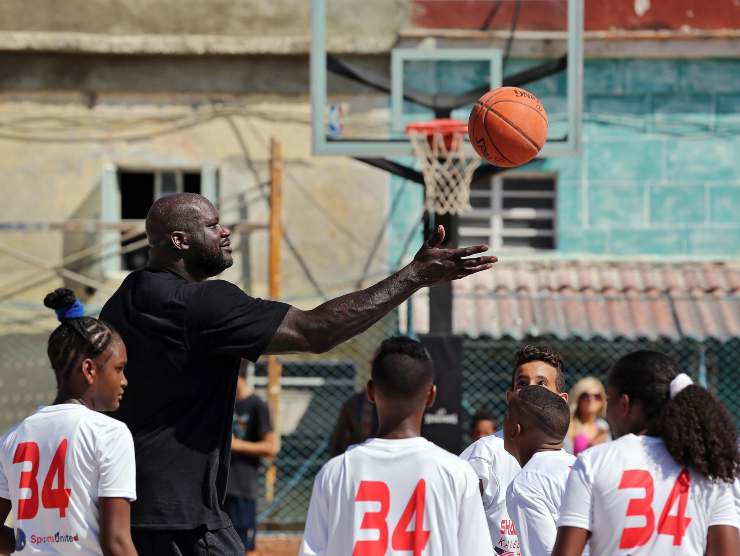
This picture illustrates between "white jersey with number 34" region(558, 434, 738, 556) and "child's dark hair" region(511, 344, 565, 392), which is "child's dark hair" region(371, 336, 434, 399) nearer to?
"white jersey with number 34" region(558, 434, 738, 556)

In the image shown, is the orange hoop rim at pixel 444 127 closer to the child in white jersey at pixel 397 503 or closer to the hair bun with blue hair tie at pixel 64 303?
the hair bun with blue hair tie at pixel 64 303

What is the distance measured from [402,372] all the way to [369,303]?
0.27 m

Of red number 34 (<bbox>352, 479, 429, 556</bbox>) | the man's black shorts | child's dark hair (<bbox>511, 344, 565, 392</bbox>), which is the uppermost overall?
child's dark hair (<bbox>511, 344, 565, 392</bbox>)

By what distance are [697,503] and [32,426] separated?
2253mm

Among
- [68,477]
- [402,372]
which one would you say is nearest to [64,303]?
[68,477]

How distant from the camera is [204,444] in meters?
4.41

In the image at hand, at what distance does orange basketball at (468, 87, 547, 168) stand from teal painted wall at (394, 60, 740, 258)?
636cm

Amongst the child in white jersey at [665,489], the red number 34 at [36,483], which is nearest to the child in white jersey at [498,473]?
the child in white jersey at [665,489]

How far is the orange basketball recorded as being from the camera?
7.25 meters

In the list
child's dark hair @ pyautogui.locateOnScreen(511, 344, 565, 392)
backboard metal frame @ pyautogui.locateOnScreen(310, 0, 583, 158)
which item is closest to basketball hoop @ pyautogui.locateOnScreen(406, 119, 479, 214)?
backboard metal frame @ pyautogui.locateOnScreen(310, 0, 583, 158)

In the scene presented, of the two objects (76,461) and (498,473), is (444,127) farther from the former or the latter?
(76,461)

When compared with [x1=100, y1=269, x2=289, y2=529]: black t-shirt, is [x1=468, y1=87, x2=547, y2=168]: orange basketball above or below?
above

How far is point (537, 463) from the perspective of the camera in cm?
505

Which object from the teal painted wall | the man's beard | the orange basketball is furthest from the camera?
the teal painted wall
